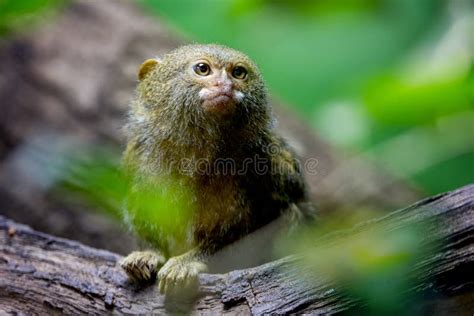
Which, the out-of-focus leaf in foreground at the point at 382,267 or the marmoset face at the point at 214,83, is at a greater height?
the marmoset face at the point at 214,83

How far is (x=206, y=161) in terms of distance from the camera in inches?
136

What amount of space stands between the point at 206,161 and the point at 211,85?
41 centimetres

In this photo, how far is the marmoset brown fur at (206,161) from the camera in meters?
3.30

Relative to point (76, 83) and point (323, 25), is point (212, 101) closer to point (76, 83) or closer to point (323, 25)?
point (323, 25)

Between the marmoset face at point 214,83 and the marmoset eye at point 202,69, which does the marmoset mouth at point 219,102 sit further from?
the marmoset eye at point 202,69

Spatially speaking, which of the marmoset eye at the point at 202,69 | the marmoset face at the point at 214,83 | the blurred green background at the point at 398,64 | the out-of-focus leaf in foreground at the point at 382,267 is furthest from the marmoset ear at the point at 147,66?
the out-of-focus leaf in foreground at the point at 382,267

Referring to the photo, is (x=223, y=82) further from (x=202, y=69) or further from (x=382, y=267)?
(x=382, y=267)

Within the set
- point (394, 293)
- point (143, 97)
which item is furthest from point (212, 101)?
point (394, 293)

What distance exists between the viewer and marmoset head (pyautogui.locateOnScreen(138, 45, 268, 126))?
327 cm

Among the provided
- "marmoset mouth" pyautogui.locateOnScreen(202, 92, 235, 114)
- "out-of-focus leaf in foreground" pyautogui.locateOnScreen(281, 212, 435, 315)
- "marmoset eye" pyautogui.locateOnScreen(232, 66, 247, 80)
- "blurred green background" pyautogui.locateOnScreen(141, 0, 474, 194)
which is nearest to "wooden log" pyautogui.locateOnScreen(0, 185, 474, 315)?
"out-of-focus leaf in foreground" pyautogui.locateOnScreen(281, 212, 435, 315)

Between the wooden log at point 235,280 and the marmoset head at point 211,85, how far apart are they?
A: 0.81m

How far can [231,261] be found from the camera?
335 centimetres

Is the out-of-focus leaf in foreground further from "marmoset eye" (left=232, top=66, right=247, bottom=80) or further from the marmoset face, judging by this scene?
"marmoset eye" (left=232, top=66, right=247, bottom=80)

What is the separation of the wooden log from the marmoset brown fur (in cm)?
17
